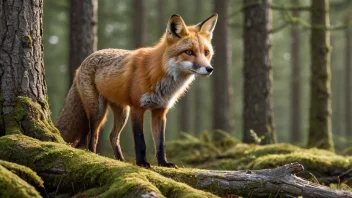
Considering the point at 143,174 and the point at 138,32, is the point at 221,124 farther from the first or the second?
the point at 143,174

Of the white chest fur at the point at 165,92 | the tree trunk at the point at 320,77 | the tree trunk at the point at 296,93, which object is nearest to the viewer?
the white chest fur at the point at 165,92

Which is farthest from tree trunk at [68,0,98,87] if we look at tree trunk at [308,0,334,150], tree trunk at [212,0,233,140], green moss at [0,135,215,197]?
tree trunk at [212,0,233,140]

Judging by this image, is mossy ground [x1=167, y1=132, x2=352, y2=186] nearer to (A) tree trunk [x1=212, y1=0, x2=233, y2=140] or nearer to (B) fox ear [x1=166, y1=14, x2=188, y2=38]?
(B) fox ear [x1=166, y1=14, x2=188, y2=38]

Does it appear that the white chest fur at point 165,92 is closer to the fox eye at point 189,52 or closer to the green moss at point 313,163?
the fox eye at point 189,52

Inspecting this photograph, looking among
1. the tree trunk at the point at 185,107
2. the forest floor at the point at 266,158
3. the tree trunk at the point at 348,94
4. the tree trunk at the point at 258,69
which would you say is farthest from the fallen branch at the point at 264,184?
the tree trunk at the point at 348,94

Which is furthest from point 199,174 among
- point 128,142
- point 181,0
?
point 181,0

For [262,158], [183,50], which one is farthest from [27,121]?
[262,158]

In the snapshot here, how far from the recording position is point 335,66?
1823 inches

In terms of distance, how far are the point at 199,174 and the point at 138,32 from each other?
1655 cm

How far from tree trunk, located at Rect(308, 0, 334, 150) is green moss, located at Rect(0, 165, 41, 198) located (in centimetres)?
912

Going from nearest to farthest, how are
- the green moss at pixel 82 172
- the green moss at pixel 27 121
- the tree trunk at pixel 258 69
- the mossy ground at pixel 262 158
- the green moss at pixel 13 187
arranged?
the green moss at pixel 13 187 < the green moss at pixel 82 172 < the green moss at pixel 27 121 < the mossy ground at pixel 262 158 < the tree trunk at pixel 258 69

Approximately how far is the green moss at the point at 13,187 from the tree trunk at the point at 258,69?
758 centimetres

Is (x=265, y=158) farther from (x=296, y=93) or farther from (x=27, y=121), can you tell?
(x=296, y=93)

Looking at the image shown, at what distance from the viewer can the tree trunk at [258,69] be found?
36.8 ft
